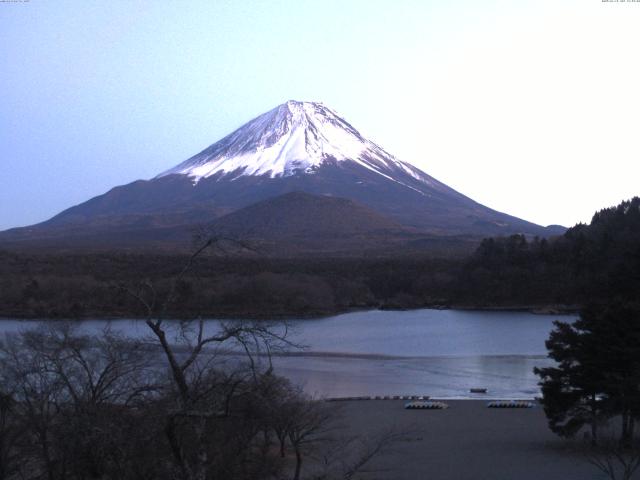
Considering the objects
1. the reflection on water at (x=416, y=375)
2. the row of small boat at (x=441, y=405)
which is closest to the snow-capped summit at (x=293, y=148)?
the reflection on water at (x=416, y=375)

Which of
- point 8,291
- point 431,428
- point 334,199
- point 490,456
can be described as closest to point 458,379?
point 431,428

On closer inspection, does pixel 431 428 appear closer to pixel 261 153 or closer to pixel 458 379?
pixel 458 379

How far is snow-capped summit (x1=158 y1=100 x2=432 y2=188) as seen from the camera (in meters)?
88.5

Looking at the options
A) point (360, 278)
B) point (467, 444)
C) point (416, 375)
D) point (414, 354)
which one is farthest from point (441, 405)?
point (360, 278)

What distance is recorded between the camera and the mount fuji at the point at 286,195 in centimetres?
6962

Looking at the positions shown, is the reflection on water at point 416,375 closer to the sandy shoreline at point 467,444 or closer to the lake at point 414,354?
the lake at point 414,354

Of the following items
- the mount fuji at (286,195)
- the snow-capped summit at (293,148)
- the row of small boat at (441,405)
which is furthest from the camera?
the snow-capped summit at (293,148)

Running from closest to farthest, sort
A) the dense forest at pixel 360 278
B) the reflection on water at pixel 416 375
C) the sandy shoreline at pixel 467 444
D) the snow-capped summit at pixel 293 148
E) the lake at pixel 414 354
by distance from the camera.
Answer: the sandy shoreline at pixel 467 444 < the reflection on water at pixel 416 375 < the lake at pixel 414 354 < the dense forest at pixel 360 278 < the snow-capped summit at pixel 293 148

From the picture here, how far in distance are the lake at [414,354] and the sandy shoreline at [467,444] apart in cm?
192

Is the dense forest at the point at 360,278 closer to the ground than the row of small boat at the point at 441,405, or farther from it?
farther from it

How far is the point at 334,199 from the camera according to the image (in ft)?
250

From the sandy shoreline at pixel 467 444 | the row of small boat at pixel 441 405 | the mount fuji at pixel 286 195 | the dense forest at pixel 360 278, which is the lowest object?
the sandy shoreline at pixel 467 444

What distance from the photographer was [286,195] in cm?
7425

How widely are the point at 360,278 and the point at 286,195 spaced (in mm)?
28792
